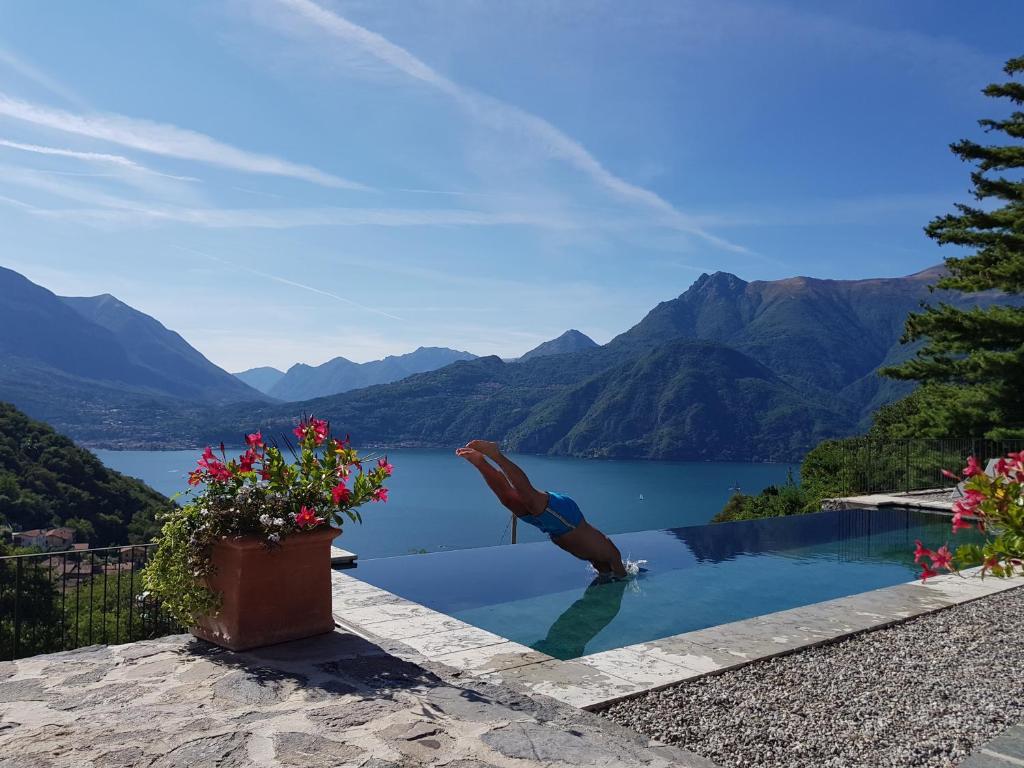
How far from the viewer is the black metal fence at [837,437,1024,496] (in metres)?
15.2

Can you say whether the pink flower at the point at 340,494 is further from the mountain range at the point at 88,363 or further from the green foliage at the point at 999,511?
the mountain range at the point at 88,363

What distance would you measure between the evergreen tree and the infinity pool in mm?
6963

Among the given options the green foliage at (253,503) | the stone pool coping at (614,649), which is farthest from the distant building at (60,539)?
the green foliage at (253,503)

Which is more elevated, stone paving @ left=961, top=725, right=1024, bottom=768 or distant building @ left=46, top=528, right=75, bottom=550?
stone paving @ left=961, top=725, right=1024, bottom=768

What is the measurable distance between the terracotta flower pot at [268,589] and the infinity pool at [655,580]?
184cm

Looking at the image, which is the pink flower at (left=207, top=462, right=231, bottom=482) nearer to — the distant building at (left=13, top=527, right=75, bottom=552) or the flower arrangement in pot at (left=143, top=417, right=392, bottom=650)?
the flower arrangement in pot at (left=143, top=417, right=392, bottom=650)

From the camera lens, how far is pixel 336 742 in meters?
2.76

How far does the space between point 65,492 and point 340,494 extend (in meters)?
25.8

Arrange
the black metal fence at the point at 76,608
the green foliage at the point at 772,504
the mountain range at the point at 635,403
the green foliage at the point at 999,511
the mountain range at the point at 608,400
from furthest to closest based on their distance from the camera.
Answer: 1. the mountain range at the point at 635,403
2. the mountain range at the point at 608,400
3. the green foliage at the point at 772,504
4. the black metal fence at the point at 76,608
5. the green foliage at the point at 999,511

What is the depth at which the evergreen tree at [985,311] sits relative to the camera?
15.8 m

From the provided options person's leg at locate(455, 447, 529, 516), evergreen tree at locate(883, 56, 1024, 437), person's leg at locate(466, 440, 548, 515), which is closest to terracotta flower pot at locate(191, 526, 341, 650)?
person's leg at locate(466, 440, 548, 515)

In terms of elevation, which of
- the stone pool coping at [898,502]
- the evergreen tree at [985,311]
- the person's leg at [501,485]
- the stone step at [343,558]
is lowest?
the stone pool coping at [898,502]

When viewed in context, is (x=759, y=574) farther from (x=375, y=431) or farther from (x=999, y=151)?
(x=375, y=431)

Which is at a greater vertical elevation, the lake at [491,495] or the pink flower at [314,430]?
the pink flower at [314,430]
